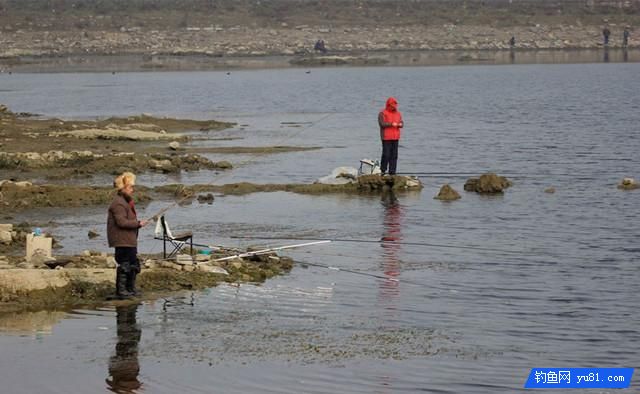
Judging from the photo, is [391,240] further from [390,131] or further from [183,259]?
[390,131]

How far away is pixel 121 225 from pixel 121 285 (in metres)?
0.65

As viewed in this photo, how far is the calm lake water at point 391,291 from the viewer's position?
39.7 feet

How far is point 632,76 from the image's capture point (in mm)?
77938

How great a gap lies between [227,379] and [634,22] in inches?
4451

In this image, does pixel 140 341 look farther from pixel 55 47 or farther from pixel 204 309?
pixel 55 47

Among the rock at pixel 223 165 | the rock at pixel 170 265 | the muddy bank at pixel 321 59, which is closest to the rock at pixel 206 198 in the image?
the rock at pixel 223 165

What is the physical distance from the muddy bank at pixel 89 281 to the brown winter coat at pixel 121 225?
0.66 m

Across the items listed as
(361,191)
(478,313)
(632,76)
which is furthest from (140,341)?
(632,76)

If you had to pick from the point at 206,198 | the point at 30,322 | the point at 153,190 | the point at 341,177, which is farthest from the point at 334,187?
the point at 30,322

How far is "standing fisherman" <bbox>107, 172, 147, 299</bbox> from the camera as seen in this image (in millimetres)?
14500

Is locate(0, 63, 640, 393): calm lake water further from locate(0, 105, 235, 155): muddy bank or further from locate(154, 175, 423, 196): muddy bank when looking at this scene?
locate(0, 105, 235, 155): muddy bank

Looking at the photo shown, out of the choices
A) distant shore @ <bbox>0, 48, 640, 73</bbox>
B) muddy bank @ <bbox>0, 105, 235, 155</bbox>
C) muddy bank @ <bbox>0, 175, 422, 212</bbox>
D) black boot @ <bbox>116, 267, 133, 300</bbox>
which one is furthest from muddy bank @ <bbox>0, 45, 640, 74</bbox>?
black boot @ <bbox>116, 267, 133, 300</bbox>

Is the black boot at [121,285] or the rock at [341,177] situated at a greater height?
the rock at [341,177]

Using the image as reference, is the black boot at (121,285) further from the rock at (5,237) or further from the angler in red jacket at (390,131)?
the angler in red jacket at (390,131)
